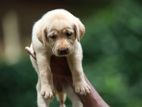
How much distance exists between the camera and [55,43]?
225cm

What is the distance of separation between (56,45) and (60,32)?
37 mm

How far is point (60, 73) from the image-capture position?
8.23ft

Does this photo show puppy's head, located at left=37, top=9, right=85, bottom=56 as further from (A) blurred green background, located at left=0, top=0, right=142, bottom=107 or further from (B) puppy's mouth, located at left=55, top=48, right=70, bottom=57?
(A) blurred green background, located at left=0, top=0, right=142, bottom=107

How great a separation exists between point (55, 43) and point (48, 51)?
8 cm

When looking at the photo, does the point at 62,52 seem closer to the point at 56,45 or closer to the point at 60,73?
the point at 56,45

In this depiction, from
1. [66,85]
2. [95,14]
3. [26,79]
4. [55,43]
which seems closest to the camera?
[55,43]

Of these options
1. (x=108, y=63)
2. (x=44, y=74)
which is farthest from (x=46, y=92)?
(x=108, y=63)

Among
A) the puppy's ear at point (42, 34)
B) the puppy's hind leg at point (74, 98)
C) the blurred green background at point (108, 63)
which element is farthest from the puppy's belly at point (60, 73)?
the blurred green background at point (108, 63)

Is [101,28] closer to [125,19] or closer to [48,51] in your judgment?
[125,19]

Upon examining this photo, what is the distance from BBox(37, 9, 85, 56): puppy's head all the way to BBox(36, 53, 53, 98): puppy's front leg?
0.05 m

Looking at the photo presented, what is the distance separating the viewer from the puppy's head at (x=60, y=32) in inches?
88.1

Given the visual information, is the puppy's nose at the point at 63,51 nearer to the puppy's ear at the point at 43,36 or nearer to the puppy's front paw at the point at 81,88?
the puppy's ear at the point at 43,36

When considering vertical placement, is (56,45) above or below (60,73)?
above

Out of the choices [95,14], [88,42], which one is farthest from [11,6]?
[88,42]
